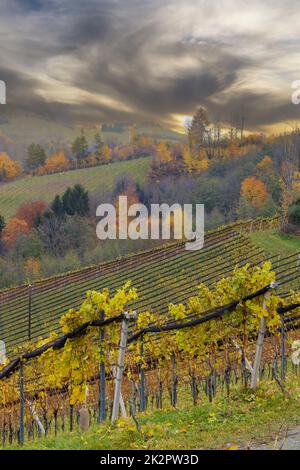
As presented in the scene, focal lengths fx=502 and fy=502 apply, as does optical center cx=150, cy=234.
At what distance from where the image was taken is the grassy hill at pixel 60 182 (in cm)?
8875

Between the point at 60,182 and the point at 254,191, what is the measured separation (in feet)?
140

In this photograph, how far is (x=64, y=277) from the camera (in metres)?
43.5

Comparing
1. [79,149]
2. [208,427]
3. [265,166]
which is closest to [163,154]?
[79,149]

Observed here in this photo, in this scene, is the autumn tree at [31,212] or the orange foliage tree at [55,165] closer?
the autumn tree at [31,212]

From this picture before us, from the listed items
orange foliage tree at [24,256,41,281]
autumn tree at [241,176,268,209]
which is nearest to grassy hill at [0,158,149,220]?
orange foliage tree at [24,256,41,281]

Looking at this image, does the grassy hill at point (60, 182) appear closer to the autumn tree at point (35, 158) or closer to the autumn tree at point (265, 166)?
the autumn tree at point (35, 158)

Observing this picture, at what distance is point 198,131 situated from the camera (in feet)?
315

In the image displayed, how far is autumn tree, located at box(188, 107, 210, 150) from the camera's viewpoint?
94.2 meters

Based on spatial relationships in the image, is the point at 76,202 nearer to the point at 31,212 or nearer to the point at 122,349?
the point at 31,212

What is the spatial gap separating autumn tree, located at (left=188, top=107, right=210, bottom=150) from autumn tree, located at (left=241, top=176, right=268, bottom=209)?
2468 cm

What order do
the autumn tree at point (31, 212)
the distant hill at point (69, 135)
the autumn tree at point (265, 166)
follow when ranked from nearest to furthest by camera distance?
the autumn tree at point (31, 212) → the autumn tree at point (265, 166) → the distant hill at point (69, 135)

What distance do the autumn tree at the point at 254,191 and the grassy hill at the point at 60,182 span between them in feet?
93.3

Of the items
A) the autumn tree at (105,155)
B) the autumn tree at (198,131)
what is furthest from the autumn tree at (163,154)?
the autumn tree at (105,155)
